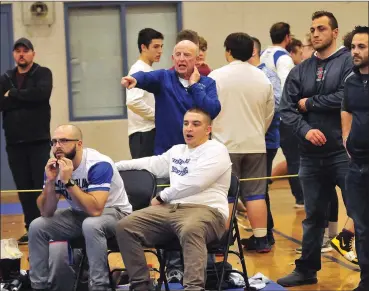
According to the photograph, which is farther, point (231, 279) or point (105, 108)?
point (105, 108)

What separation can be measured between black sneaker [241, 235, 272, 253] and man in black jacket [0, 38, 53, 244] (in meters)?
1.91

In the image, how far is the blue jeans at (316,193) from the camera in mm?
5246

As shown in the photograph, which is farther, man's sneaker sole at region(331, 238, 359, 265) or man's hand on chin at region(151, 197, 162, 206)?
man's sneaker sole at region(331, 238, 359, 265)

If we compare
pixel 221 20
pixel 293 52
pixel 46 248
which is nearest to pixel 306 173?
pixel 46 248

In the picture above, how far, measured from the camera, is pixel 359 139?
4.69 meters

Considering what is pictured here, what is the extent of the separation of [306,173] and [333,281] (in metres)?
0.79

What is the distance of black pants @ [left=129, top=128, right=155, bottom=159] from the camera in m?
6.54

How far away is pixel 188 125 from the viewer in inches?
204

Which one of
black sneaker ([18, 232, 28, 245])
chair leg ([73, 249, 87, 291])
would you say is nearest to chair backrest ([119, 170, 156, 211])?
chair leg ([73, 249, 87, 291])

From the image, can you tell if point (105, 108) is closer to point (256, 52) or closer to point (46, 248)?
point (256, 52)

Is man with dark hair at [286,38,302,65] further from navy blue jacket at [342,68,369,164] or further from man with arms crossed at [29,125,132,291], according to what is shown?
man with arms crossed at [29,125,132,291]

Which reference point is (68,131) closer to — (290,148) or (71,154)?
(71,154)

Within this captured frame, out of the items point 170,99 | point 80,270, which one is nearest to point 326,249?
point 170,99

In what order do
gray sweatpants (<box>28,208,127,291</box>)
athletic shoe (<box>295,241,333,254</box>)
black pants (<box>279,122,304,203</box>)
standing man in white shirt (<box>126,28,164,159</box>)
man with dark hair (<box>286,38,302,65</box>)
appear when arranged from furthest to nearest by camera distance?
man with dark hair (<box>286,38,302,65</box>) < black pants (<box>279,122,304,203</box>) < standing man in white shirt (<box>126,28,164,159</box>) < athletic shoe (<box>295,241,333,254</box>) < gray sweatpants (<box>28,208,127,291</box>)
